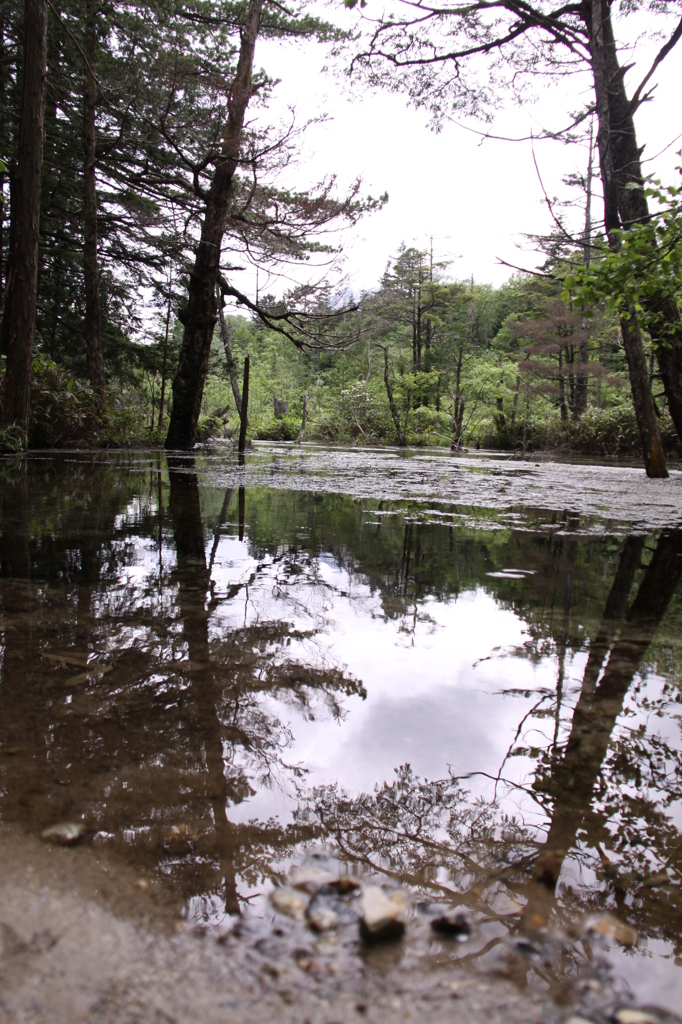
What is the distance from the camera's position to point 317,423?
2627 centimetres

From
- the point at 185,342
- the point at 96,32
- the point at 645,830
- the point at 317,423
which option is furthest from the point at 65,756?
the point at 317,423

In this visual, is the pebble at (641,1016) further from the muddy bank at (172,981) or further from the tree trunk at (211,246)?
the tree trunk at (211,246)

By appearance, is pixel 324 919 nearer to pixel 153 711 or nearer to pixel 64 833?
pixel 64 833

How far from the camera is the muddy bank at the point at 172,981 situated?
2.06ft

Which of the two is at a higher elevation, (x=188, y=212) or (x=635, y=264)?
(x=188, y=212)

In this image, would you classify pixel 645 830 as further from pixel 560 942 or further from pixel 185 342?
pixel 185 342

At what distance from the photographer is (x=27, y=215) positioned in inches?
281

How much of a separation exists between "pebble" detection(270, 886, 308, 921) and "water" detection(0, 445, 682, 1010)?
29 mm

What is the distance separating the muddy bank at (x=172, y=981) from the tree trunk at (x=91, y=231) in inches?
498

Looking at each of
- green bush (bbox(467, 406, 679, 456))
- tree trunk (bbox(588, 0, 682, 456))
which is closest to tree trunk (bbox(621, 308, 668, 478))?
tree trunk (bbox(588, 0, 682, 456))

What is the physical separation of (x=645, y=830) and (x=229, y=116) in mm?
12189

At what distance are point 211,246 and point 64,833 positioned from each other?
10515 mm

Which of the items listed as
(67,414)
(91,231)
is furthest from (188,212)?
(67,414)

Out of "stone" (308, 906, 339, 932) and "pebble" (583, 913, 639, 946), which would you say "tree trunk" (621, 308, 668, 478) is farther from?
"stone" (308, 906, 339, 932)
